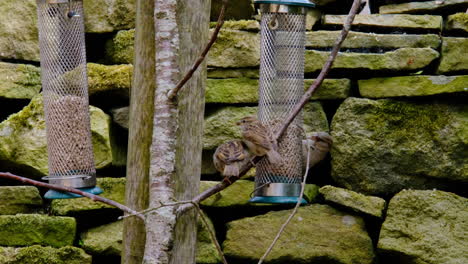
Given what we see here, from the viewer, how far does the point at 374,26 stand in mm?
5723

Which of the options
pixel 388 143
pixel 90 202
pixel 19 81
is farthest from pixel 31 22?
pixel 388 143

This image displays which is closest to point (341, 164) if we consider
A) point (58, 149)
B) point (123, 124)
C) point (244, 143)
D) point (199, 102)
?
point (244, 143)

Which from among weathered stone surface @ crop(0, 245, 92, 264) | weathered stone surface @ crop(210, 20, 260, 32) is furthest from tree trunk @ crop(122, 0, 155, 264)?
weathered stone surface @ crop(210, 20, 260, 32)

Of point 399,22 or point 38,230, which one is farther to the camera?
point 399,22

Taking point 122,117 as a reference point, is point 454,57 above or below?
above

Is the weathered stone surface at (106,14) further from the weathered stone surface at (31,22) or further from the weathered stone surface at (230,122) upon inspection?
the weathered stone surface at (230,122)

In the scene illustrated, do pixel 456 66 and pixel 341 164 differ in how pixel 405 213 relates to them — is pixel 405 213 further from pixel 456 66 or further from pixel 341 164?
pixel 456 66

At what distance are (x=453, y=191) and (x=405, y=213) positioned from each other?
432mm

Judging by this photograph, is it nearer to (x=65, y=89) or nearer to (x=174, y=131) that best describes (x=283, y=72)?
(x=65, y=89)

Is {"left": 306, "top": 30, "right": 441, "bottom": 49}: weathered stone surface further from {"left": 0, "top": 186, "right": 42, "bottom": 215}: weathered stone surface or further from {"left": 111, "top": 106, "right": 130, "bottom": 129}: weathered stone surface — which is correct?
{"left": 0, "top": 186, "right": 42, "bottom": 215}: weathered stone surface

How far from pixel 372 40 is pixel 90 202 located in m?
2.31

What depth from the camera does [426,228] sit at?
5.30m

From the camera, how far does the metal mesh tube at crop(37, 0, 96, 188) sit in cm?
465

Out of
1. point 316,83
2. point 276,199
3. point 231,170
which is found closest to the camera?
point 316,83
